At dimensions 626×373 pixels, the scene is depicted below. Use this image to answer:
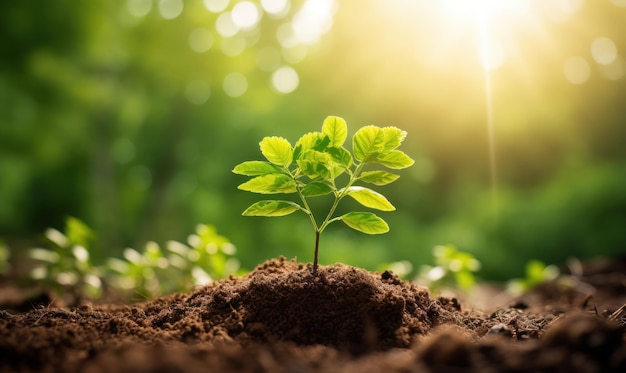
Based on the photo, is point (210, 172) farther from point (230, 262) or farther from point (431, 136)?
point (230, 262)

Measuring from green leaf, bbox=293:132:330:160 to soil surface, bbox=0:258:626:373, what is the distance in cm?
51

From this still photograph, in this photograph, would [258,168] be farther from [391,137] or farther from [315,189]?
[391,137]

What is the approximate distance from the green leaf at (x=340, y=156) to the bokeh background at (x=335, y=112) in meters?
8.75

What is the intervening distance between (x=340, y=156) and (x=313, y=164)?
0.12 m

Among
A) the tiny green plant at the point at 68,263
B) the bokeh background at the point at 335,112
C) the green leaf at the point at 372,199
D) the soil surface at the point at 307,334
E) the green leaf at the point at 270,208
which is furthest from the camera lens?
the bokeh background at the point at 335,112

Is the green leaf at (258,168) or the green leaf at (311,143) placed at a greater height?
the green leaf at (311,143)

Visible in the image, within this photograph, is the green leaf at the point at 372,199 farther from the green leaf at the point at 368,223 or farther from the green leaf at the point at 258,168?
the green leaf at the point at 258,168

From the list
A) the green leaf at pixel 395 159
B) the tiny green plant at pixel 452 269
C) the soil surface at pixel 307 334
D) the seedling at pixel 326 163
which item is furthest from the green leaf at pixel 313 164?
the tiny green plant at pixel 452 269

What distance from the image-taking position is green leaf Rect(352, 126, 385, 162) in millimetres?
2080

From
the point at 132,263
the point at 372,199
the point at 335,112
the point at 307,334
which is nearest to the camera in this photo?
the point at 307,334

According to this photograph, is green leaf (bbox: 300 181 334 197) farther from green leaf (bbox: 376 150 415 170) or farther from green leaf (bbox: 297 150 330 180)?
green leaf (bbox: 376 150 415 170)

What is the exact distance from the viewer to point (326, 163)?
82.6 inches

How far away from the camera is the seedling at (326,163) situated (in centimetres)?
208

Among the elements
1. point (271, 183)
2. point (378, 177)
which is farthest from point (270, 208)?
point (378, 177)
